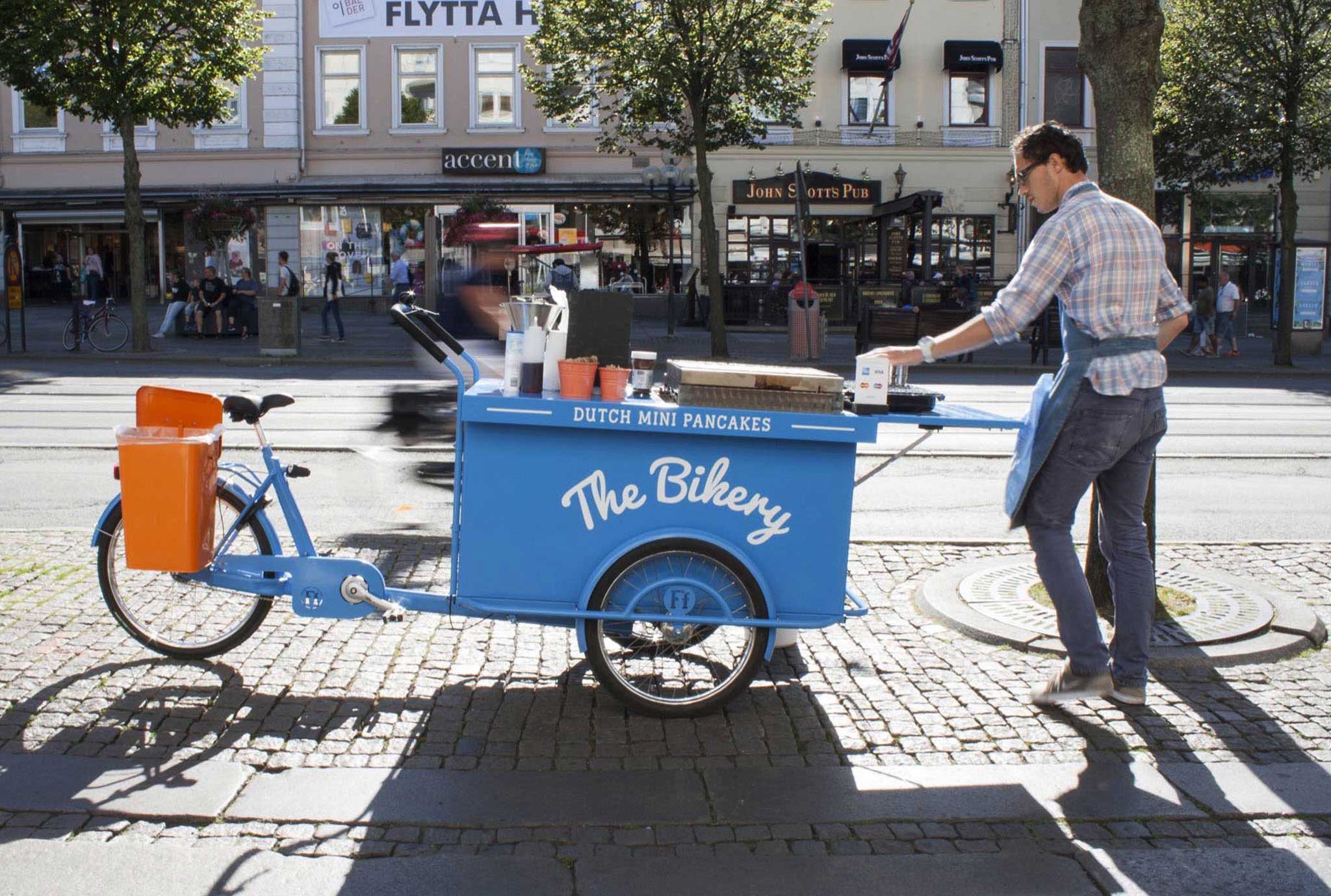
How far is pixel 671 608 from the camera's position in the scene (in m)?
4.52

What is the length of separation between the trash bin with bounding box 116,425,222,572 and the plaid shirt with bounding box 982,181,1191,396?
Result: 9.23 ft

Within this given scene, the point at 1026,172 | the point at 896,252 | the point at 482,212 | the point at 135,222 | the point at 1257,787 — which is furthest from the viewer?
the point at 896,252

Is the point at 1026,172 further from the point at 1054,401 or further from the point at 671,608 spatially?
the point at 671,608

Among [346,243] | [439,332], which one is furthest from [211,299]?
[439,332]

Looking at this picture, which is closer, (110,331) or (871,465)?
(871,465)

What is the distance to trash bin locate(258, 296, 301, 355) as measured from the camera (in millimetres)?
22391

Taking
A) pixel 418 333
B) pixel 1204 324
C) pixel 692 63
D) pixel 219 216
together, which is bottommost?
pixel 418 333

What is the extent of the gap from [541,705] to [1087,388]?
2.20m

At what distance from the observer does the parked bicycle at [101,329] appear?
76.8ft

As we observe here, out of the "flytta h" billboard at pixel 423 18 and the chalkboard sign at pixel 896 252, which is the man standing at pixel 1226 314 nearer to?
the chalkboard sign at pixel 896 252

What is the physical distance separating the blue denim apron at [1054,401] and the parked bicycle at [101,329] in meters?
21.8

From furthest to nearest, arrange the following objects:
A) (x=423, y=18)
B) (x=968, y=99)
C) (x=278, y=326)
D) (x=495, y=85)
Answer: (x=495, y=85) < (x=423, y=18) < (x=968, y=99) < (x=278, y=326)

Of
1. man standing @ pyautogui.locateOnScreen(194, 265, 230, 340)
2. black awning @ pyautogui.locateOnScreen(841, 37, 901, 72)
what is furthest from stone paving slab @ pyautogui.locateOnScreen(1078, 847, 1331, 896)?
black awning @ pyautogui.locateOnScreen(841, 37, 901, 72)

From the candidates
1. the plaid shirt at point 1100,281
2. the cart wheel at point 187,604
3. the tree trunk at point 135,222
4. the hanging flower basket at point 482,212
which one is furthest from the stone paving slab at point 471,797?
the hanging flower basket at point 482,212
